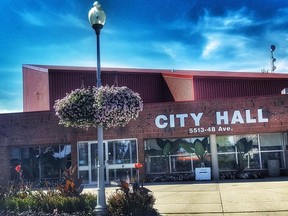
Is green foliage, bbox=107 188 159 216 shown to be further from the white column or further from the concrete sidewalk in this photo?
the white column

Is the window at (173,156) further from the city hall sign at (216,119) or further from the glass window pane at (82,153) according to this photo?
the glass window pane at (82,153)

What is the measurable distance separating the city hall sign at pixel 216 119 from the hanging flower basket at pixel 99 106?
1298 cm

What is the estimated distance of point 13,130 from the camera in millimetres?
26016

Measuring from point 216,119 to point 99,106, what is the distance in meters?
14.0

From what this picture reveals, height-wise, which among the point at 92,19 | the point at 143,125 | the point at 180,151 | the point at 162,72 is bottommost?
the point at 180,151

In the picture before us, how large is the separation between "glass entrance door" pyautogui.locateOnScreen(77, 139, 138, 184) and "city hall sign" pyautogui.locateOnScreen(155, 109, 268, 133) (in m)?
2.15

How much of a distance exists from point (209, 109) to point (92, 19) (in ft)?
45.6

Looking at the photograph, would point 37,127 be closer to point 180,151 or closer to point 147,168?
point 147,168

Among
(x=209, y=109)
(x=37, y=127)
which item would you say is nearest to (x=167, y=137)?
(x=209, y=109)

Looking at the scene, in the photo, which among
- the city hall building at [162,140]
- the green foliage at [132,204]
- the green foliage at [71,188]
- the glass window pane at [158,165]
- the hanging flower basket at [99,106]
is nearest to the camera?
the green foliage at [132,204]

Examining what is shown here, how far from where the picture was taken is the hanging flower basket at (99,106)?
10.9 meters

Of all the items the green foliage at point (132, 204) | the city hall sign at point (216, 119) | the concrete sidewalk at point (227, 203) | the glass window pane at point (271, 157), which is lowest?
the concrete sidewalk at point (227, 203)

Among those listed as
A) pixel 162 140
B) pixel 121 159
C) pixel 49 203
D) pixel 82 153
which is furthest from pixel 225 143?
pixel 49 203

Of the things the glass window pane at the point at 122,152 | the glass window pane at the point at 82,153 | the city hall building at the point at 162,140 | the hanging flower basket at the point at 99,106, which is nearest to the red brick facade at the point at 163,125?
the city hall building at the point at 162,140
